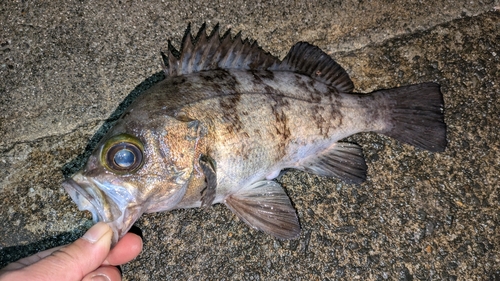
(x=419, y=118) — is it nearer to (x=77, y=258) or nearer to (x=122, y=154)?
(x=122, y=154)

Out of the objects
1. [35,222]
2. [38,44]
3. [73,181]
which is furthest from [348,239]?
[38,44]

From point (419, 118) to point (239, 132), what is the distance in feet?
4.35

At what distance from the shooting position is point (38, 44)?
118 inches

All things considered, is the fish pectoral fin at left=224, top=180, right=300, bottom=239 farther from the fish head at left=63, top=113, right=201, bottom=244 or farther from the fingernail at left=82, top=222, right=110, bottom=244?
the fingernail at left=82, top=222, right=110, bottom=244

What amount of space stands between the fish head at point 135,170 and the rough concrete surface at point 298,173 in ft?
2.07

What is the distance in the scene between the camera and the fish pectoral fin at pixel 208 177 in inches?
83.7

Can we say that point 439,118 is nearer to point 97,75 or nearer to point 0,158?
point 97,75

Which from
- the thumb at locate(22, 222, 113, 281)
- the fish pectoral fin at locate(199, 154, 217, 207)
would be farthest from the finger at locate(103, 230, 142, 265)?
the fish pectoral fin at locate(199, 154, 217, 207)

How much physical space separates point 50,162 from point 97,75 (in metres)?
0.75

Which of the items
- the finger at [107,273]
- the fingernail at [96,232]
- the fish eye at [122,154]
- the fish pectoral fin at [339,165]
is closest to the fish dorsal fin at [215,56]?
the fish eye at [122,154]

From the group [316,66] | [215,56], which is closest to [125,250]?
[215,56]

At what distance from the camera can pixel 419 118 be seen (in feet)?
8.67

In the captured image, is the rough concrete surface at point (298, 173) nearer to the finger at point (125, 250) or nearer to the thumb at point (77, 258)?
the finger at point (125, 250)

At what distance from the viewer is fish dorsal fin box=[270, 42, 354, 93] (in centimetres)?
269
